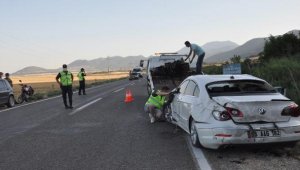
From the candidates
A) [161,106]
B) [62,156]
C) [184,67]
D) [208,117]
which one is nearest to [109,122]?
[161,106]

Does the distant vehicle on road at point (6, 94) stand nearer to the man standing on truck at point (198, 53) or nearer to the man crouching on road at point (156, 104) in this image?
the man standing on truck at point (198, 53)

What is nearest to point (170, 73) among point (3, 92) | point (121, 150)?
point (3, 92)

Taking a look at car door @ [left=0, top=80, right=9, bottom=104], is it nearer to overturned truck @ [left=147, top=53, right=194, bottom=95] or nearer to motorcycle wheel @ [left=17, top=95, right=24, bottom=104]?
motorcycle wheel @ [left=17, top=95, right=24, bottom=104]

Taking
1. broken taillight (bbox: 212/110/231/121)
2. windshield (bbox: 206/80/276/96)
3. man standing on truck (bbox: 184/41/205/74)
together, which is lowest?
broken taillight (bbox: 212/110/231/121)

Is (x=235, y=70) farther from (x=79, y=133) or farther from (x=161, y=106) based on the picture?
(x=79, y=133)

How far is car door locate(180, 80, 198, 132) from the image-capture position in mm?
7873

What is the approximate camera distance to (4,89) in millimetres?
20359

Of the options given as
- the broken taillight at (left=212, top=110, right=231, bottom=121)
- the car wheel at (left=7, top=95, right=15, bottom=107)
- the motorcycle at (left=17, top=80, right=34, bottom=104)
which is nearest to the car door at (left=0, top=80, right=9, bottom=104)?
the car wheel at (left=7, top=95, right=15, bottom=107)

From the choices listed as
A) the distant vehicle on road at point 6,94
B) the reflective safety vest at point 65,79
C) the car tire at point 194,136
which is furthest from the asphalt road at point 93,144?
the distant vehicle on road at point 6,94

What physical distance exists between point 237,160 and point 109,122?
230 inches

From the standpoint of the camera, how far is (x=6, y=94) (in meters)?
20.4

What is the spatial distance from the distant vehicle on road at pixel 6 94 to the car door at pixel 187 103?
536 inches

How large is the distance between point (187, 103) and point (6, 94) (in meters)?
14.6

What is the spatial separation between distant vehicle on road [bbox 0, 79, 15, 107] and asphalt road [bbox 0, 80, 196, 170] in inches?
307
